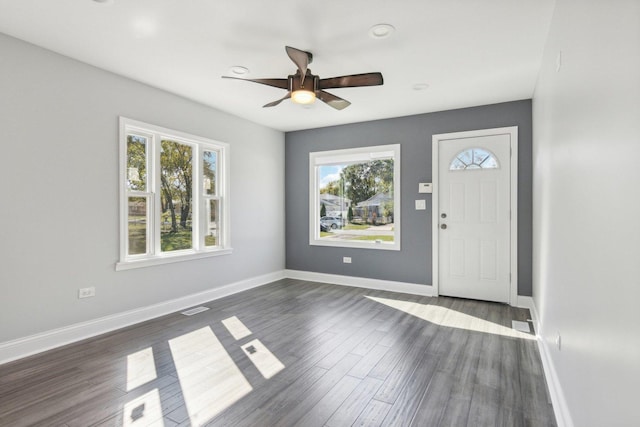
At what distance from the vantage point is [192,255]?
4.49 m

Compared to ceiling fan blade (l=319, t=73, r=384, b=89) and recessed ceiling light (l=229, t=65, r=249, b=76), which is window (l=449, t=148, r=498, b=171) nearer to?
ceiling fan blade (l=319, t=73, r=384, b=89)

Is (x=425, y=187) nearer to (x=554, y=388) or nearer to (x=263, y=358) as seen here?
(x=554, y=388)

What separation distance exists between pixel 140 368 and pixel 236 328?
1.06m

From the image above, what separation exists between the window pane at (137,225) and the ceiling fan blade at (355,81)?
246 cm

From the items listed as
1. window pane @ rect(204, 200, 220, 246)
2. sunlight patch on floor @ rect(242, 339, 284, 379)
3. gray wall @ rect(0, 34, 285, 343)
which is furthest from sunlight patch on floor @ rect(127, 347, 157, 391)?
window pane @ rect(204, 200, 220, 246)

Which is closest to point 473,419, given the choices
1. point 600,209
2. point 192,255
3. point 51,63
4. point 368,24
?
point 600,209

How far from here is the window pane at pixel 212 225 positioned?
483 cm

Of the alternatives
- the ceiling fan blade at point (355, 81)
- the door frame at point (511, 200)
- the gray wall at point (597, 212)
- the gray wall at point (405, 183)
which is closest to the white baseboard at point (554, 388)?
the gray wall at point (597, 212)

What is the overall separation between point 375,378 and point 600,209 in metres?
1.88

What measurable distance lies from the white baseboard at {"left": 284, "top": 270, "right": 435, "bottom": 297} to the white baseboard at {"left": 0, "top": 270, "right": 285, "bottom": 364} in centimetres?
144

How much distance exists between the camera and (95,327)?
11.3 ft

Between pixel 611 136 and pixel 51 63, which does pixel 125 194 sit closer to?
pixel 51 63

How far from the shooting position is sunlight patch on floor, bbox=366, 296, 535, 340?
11.7ft

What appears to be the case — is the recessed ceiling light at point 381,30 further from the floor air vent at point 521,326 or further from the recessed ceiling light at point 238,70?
the floor air vent at point 521,326
